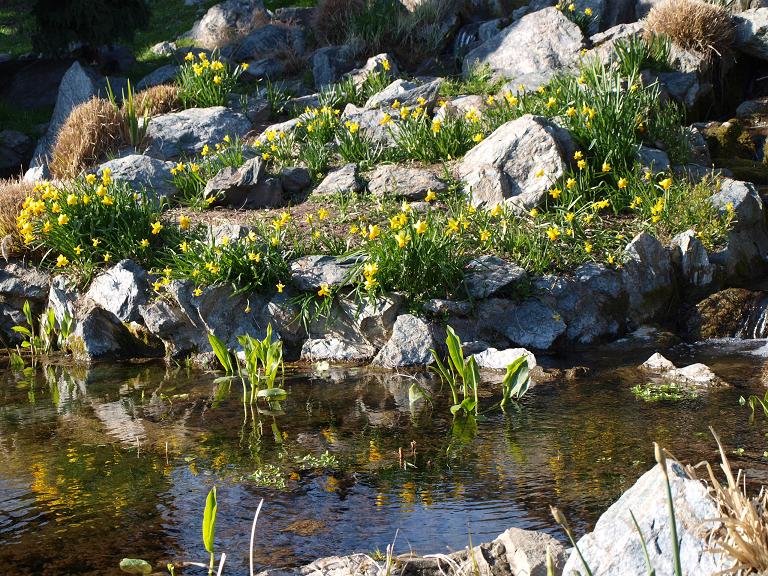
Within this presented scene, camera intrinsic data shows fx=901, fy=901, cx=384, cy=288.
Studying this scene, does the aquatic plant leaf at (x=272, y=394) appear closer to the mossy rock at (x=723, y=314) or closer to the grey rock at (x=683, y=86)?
the mossy rock at (x=723, y=314)

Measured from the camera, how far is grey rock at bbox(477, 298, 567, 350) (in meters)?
7.57

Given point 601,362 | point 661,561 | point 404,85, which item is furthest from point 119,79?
point 661,561

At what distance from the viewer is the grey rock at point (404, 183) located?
9.07 meters

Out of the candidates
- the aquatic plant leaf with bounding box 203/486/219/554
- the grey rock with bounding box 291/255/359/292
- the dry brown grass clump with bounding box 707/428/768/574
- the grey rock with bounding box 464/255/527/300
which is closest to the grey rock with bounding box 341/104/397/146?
the grey rock with bounding box 291/255/359/292

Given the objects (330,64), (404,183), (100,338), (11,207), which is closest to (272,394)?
(100,338)

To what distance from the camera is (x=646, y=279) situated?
8047 mm

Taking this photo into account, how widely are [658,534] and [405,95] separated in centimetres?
911

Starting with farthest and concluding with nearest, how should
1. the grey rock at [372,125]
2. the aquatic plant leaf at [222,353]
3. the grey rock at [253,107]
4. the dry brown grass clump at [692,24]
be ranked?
the dry brown grass clump at [692,24] → the grey rock at [253,107] → the grey rock at [372,125] → the aquatic plant leaf at [222,353]

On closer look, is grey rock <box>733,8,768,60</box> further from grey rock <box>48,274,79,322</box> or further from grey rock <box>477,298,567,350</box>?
grey rock <box>48,274,79,322</box>

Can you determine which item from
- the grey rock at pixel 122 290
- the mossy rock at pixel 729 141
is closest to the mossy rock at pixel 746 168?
the mossy rock at pixel 729 141

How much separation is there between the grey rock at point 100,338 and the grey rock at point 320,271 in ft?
5.28

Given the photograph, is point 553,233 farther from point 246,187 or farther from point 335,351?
point 246,187

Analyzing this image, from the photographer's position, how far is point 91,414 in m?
6.38

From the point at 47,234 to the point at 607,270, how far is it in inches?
206
